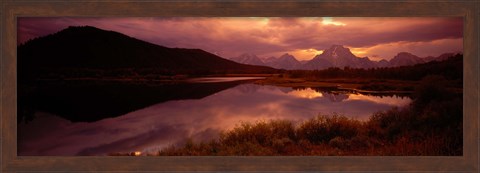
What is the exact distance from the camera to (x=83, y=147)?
168 inches

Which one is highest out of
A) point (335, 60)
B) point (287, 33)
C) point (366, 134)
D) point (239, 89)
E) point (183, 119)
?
point (287, 33)

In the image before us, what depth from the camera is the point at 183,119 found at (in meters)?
4.31

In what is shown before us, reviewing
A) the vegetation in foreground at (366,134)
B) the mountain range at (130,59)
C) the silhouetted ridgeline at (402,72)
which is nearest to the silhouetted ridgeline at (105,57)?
the mountain range at (130,59)

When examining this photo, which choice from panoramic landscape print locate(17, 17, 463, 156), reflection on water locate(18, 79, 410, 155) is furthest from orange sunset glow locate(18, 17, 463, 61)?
reflection on water locate(18, 79, 410, 155)

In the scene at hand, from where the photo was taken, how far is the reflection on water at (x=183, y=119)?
428 cm

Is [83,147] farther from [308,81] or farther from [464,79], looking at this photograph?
[464,79]

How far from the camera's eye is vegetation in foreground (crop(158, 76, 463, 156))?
429 centimetres

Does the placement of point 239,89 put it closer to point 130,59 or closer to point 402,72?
point 130,59

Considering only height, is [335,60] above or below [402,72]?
above

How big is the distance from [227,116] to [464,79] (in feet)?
7.11

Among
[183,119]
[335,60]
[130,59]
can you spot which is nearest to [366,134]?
[335,60]

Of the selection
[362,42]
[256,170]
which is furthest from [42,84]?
[362,42]

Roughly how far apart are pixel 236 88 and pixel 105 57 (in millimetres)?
1241

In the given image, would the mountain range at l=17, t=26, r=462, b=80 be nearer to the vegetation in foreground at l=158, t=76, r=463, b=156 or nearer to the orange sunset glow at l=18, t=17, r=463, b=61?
the orange sunset glow at l=18, t=17, r=463, b=61
